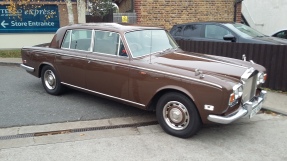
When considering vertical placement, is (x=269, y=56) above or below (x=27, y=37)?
below

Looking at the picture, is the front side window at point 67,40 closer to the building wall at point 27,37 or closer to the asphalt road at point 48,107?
the asphalt road at point 48,107

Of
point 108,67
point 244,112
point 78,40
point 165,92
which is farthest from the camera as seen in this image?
point 78,40

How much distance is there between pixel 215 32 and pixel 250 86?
423 cm

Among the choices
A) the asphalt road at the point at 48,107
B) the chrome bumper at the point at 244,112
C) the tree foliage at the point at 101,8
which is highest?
the tree foliage at the point at 101,8

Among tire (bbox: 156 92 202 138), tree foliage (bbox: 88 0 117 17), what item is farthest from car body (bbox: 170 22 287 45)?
tree foliage (bbox: 88 0 117 17)

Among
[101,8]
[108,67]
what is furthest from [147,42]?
[101,8]

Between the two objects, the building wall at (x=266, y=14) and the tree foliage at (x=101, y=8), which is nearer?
the building wall at (x=266, y=14)

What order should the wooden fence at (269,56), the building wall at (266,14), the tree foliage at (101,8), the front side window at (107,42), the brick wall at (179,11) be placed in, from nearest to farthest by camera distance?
1. the front side window at (107,42)
2. the wooden fence at (269,56)
3. the brick wall at (179,11)
4. the building wall at (266,14)
5. the tree foliage at (101,8)

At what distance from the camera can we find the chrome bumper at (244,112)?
3418mm

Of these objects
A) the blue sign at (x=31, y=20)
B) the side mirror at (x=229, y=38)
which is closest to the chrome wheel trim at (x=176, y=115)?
the side mirror at (x=229, y=38)

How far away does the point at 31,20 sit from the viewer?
36.6 ft

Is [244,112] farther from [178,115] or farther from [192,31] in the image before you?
[192,31]

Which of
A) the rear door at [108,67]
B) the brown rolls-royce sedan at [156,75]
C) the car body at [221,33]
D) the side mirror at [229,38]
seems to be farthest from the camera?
the car body at [221,33]

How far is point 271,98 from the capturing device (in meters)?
5.62
